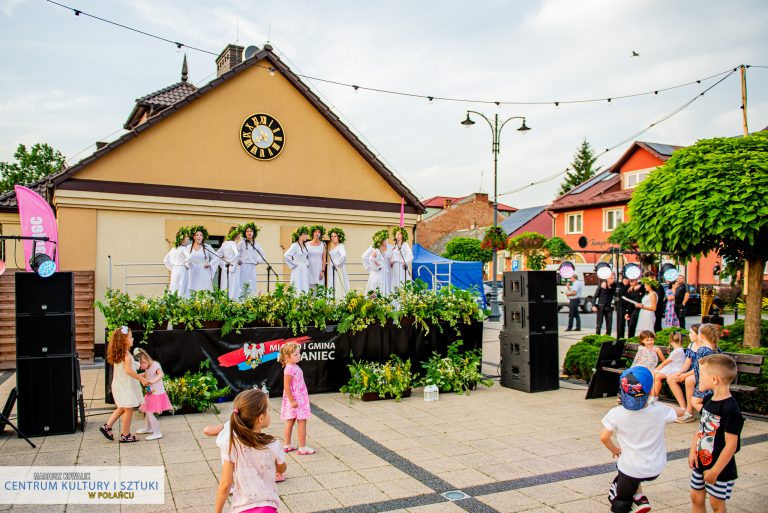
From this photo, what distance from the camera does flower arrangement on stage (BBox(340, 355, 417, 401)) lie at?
390 inches

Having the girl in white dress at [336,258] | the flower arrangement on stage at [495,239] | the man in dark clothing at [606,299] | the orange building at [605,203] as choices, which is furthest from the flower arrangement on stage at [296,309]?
the orange building at [605,203]

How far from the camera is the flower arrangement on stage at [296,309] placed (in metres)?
9.34

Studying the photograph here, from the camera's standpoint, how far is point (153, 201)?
15.8 meters

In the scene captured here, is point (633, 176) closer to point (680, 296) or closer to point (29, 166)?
point (680, 296)

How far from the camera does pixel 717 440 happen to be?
4.53 metres

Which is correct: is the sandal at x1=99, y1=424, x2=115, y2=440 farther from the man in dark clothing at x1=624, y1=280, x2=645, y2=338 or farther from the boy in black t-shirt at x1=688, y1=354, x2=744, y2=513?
the man in dark clothing at x1=624, y1=280, x2=645, y2=338

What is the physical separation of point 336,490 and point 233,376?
4.46 meters

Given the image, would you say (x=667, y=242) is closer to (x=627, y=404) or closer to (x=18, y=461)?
(x=627, y=404)

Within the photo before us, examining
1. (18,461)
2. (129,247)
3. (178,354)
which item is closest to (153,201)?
(129,247)

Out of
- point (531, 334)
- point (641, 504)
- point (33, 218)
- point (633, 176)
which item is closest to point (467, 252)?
point (633, 176)

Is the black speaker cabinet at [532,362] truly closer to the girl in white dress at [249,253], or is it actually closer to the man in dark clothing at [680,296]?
the girl in white dress at [249,253]

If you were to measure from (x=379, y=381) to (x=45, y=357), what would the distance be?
4.81 metres

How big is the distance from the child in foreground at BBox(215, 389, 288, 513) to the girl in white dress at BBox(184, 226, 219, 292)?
10117mm

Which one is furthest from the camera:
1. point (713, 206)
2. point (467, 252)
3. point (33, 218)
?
point (467, 252)
